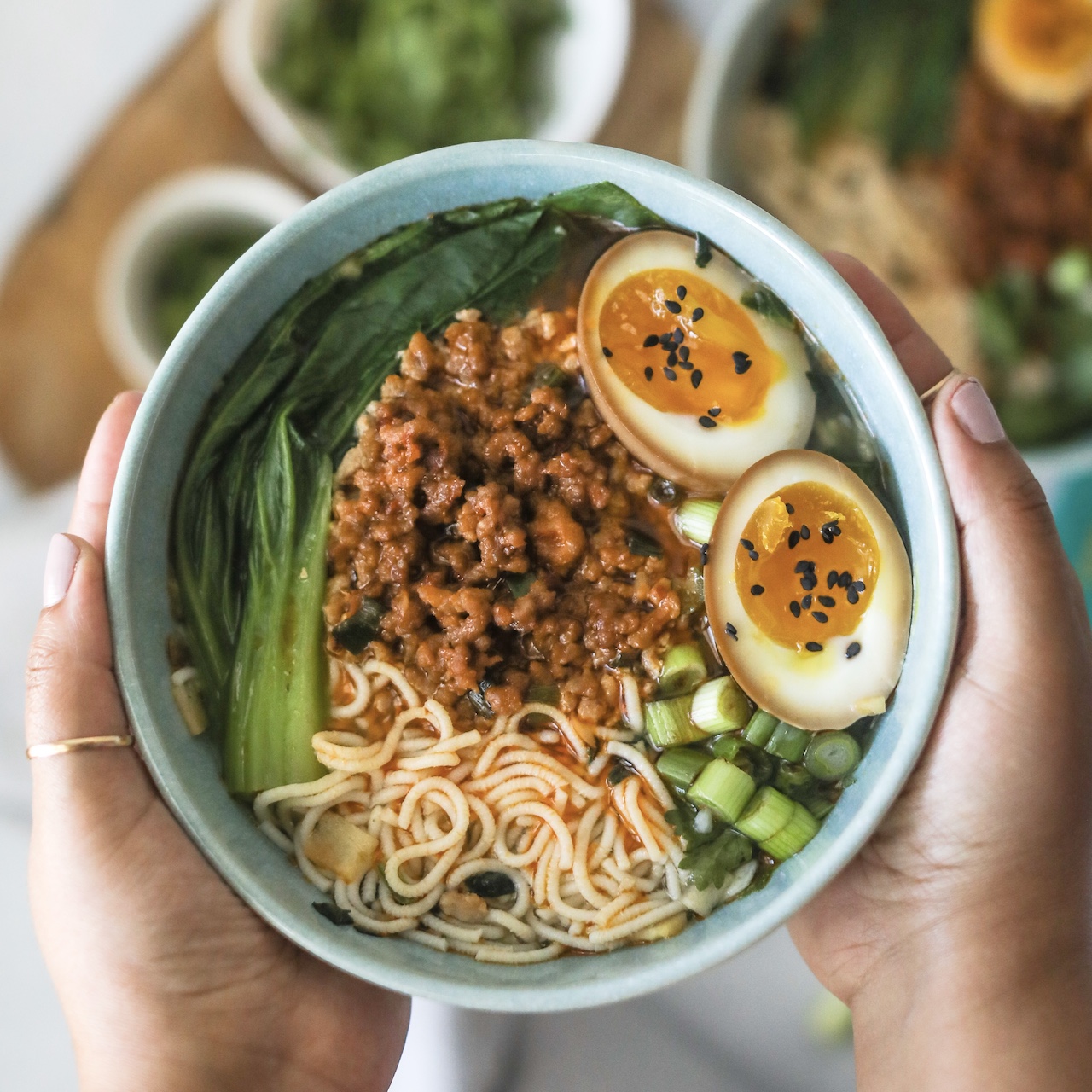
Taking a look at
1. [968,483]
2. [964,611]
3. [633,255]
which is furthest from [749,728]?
[633,255]

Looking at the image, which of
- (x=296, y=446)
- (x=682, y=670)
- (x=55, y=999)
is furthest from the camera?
(x=55, y=999)

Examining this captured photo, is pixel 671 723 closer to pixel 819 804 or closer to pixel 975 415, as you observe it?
pixel 819 804

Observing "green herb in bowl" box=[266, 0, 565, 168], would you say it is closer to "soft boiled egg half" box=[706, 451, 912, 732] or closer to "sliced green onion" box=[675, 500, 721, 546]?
"sliced green onion" box=[675, 500, 721, 546]

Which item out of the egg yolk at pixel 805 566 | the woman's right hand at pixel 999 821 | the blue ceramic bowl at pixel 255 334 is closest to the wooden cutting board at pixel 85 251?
the blue ceramic bowl at pixel 255 334

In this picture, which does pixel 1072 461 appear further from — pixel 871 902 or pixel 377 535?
pixel 377 535

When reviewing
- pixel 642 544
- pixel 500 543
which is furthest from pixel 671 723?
pixel 500 543

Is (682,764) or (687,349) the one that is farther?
(687,349)
